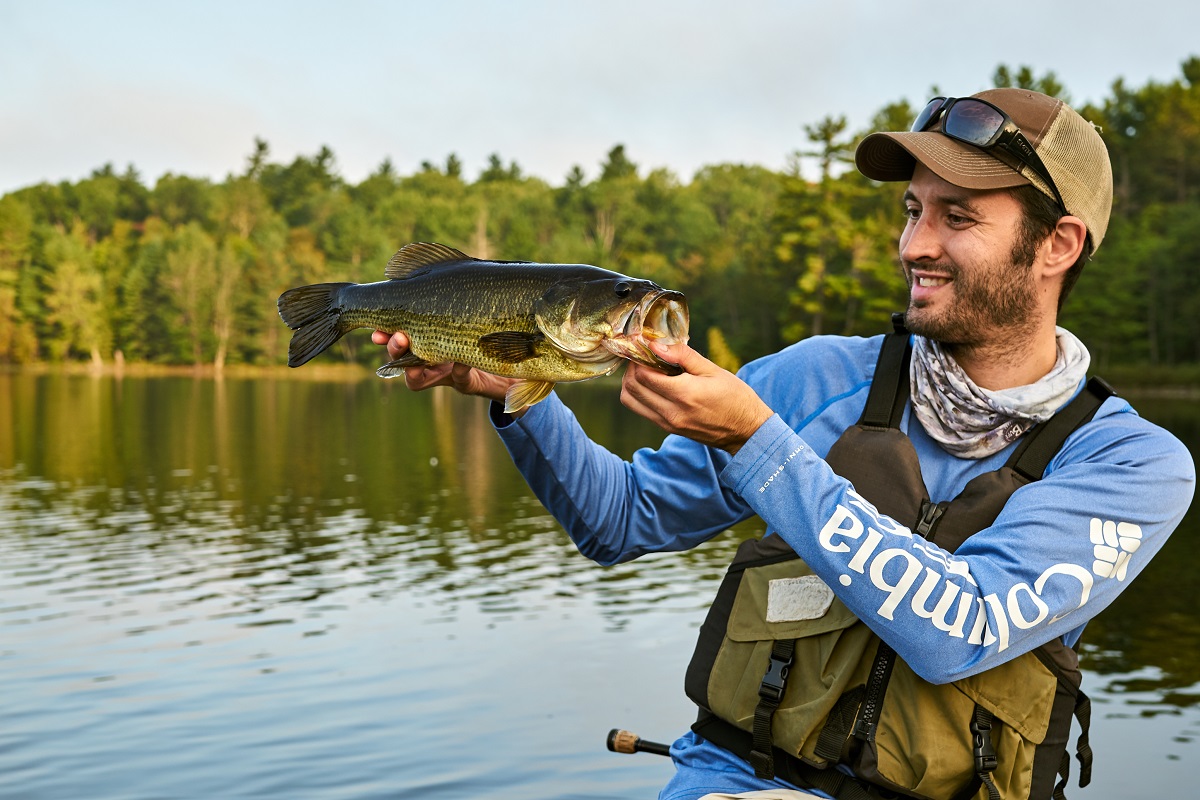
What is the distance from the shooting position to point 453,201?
140m

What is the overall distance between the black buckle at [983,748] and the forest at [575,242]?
6844 centimetres

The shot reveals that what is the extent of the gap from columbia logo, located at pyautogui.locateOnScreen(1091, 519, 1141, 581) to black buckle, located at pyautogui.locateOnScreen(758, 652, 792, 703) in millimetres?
787

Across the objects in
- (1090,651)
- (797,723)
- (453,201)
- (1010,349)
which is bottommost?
(1090,651)

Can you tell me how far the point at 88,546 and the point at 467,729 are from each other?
11.5 metres

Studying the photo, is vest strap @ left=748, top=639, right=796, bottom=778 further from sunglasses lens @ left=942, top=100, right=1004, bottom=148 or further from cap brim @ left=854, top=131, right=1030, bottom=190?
sunglasses lens @ left=942, top=100, right=1004, bottom=148

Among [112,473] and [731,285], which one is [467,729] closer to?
[112,473]

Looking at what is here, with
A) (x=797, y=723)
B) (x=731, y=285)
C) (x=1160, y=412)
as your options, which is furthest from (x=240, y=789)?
(x=731, y=285)

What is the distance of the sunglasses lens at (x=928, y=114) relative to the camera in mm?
3594

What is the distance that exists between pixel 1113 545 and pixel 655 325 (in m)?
1.29

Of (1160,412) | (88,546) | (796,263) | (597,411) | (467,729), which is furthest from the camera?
(796,263)

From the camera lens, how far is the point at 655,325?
2.66m

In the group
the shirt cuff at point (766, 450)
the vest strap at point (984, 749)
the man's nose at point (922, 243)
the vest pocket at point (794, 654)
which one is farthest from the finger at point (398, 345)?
the vest strap at point (984, 749)

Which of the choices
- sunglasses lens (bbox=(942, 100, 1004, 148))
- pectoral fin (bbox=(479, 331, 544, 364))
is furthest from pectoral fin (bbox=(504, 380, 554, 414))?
sunglasses lens (bbox=(942, 100, 1004, 148))

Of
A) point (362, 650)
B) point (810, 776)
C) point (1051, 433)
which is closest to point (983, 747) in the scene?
point (810, 776)
